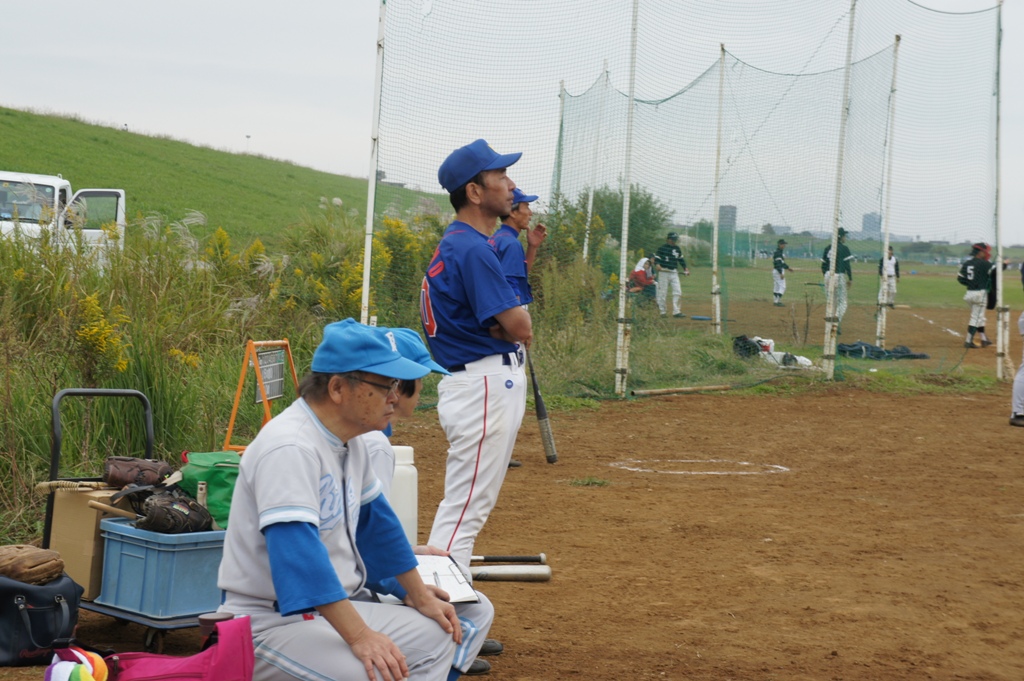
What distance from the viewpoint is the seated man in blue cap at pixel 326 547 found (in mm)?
3000

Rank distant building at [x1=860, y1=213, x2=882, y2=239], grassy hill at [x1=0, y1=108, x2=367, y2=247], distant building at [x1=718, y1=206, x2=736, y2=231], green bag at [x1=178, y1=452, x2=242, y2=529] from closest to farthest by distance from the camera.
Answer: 1. green bag at [x1=178, y1=452, x2=242, y2=529]
2. distant building at [x1=860, y1=213, x2=882, y2=239]
3. distant building at [x1=718, y1=206, x2=736, y2=231]
4. grassy hill at [x1=0, y1=108, x2=367, y2=247]

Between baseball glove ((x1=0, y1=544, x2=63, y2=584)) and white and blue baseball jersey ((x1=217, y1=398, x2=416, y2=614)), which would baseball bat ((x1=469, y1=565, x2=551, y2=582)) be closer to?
baseball glove ((x1=0, y1=544, x2=63, y2=584))

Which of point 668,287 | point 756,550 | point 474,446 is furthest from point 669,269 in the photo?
point 474,446

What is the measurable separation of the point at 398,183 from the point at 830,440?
207 inches

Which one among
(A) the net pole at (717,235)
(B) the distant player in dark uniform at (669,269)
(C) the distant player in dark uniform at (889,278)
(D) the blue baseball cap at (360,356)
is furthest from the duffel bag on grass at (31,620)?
(C) the distant player in dark uniform at (889,278)

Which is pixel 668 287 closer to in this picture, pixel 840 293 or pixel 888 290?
pixel 840 293

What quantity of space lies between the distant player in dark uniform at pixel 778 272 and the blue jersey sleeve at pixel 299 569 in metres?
13.0

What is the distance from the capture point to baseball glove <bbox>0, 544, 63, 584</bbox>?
4188mm

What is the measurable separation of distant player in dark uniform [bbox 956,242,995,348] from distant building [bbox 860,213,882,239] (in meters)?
1.80

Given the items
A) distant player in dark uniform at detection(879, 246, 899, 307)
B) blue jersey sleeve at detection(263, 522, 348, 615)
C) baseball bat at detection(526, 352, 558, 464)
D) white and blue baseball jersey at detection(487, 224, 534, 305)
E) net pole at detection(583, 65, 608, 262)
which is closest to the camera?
blue jersey sleeve at detection(263, 522, 348, 615)

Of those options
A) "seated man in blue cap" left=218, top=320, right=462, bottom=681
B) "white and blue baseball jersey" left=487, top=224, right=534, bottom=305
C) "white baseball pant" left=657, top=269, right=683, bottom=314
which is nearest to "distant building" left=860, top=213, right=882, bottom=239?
"white baseball pant" left=657, top=269, right=683, bottom=314

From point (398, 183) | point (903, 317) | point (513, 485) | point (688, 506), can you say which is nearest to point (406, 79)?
point (398, 183)

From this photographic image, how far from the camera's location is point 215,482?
4648 mm

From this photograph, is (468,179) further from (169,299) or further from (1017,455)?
(1017,455)
